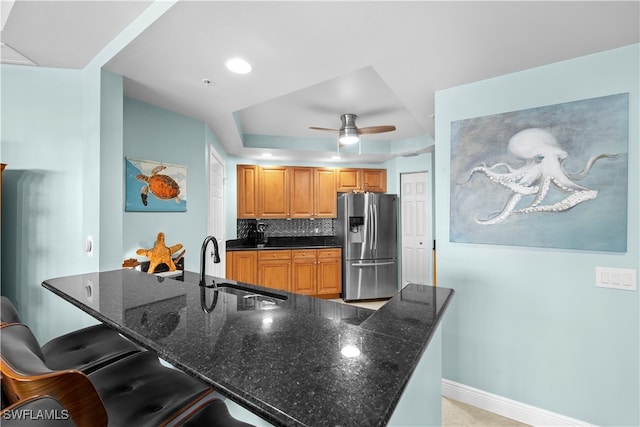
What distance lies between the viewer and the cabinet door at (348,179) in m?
4.96

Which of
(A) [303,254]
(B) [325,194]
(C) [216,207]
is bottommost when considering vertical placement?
(A) [303,254]

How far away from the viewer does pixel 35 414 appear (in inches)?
21.9

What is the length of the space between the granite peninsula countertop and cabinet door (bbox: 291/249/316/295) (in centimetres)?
321

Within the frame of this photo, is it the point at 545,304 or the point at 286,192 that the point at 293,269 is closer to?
the point at 286,192

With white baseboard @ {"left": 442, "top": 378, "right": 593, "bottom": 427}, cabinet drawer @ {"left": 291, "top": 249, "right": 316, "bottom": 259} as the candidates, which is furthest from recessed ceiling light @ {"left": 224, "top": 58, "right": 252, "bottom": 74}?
cabinet drawer @ {"left": 291, "top": 249, "right": 316, "bottom": 259}

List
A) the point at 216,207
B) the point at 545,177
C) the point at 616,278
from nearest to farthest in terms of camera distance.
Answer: the point at 616,278 → the point at 545,177 → the point at 216,207

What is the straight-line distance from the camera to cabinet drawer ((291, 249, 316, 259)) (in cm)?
448

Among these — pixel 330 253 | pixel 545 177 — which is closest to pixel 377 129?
pixel 545 177

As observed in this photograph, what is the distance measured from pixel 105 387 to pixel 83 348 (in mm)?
439

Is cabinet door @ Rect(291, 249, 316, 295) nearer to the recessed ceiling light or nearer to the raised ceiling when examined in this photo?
the raised ceiling

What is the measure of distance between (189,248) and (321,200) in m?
2.59

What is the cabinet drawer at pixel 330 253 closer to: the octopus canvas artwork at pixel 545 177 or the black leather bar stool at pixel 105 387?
the octopus canvas artwork at pixel 545 177

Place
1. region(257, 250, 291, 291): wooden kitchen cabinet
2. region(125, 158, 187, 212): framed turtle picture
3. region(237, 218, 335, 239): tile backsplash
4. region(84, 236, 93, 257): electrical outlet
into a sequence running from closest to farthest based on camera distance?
region(84, 236, 93, 257): electrical outlet
region(125, 158, 187, 212): framed turtle picture
region(257, 250, 291, 291): wooden kitchen cabinet
region(237, 218, 335, 239): tile backsplash

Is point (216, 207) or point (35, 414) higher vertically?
point (216, 207)
